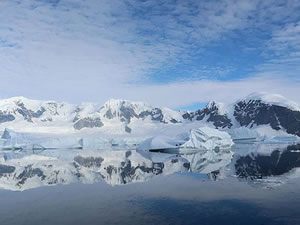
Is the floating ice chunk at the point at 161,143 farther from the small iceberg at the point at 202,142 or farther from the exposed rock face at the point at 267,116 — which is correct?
the exposed rock face at the point at 267,116

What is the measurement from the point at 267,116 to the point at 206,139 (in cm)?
10444

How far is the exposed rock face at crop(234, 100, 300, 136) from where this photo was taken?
143 m

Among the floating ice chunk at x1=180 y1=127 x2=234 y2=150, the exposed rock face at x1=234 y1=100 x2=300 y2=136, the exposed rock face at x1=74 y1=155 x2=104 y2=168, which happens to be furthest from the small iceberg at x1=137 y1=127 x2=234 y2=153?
the exposed rock face at x1=234 y1=100 x2=300 y2=136

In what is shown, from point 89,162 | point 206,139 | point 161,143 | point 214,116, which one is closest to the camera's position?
point 89,162

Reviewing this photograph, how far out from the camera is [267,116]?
150750 millimetres

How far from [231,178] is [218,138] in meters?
34.8

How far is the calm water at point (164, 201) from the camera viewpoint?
1292 cm

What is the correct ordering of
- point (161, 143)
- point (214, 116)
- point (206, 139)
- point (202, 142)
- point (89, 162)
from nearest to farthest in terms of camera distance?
point (89, 162), point (206, 139), point (202, 142), point (161, 143), point (214, 116)

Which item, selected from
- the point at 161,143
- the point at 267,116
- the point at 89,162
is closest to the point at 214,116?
the point at 267,116

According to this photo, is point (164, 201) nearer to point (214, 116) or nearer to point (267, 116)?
point (267, 116)

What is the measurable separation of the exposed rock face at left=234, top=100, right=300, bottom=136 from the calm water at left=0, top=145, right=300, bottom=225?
129 m

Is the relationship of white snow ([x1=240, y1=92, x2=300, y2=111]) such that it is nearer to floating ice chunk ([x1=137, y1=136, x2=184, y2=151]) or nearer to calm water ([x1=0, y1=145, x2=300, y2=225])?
floating ice chunk ([x1=137, y1=136, x2=184, y2=151])

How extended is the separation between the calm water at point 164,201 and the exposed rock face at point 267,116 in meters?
129

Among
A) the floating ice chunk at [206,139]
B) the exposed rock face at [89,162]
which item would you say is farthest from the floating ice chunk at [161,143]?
the exposed rock face at [89,162]
